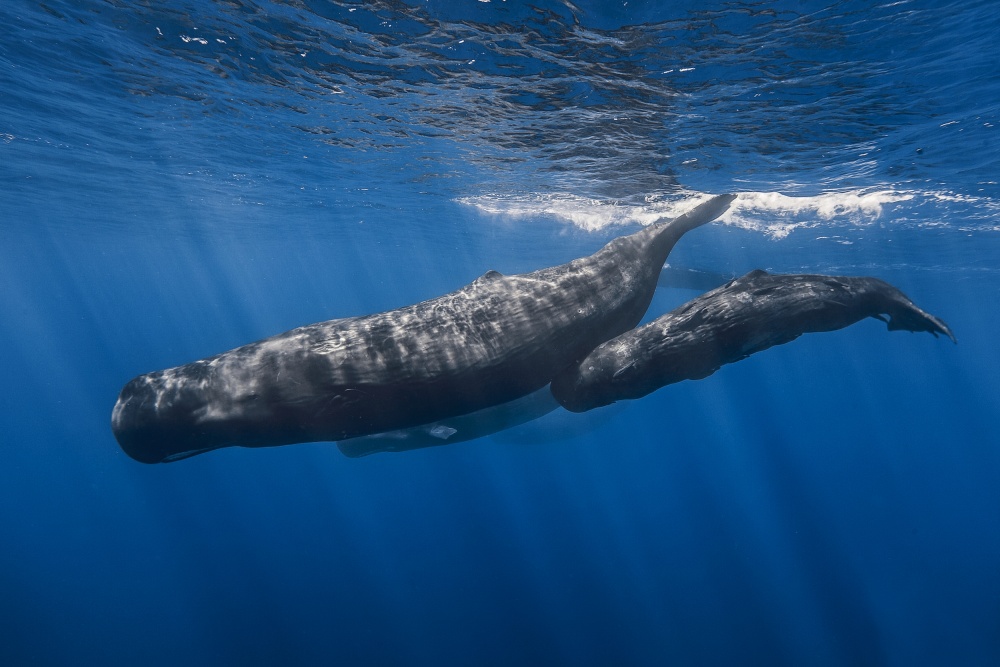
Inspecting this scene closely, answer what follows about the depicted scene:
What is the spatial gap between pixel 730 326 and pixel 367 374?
324 centimetres

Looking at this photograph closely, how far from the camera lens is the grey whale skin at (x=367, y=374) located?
4383 mm


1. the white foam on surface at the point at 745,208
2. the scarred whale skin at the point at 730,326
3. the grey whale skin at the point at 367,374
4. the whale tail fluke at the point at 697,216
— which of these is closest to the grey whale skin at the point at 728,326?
the scarred whale skin at the point at 730,326

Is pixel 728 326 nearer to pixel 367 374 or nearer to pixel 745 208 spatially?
pixel 367 374

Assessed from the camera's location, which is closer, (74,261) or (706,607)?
(706,607)

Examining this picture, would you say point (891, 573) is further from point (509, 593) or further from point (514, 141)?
point (514, 141)

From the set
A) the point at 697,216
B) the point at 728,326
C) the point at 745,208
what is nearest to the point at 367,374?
the point at 728,326

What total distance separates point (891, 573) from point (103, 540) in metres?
42.6

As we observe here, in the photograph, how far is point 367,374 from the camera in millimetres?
4453

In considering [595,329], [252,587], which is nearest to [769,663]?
[595,329]

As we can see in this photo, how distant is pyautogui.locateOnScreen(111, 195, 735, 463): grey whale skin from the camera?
438cm

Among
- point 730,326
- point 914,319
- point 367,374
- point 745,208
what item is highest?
point 745,208

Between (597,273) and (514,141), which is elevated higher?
(514,141)

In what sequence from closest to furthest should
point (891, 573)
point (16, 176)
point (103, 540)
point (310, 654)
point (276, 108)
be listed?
point (276, 108) → point (310, 654) → point (16, 176) → point (891, 573) → point (103, 540)

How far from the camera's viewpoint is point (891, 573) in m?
25.6
